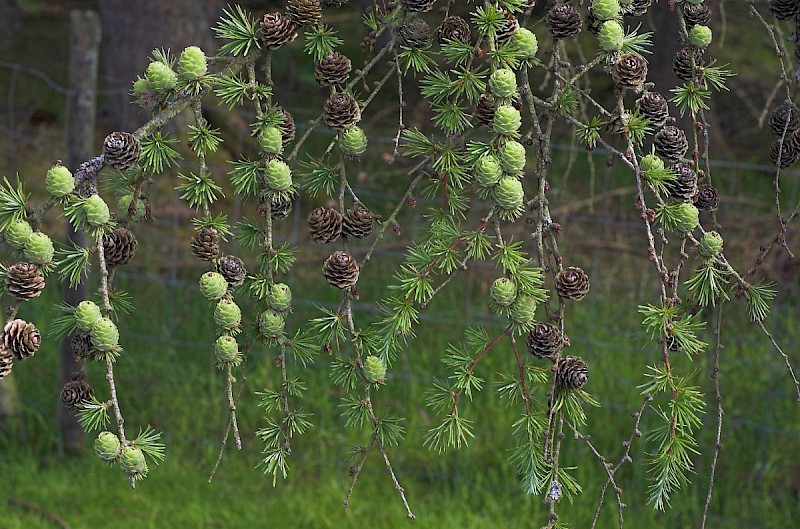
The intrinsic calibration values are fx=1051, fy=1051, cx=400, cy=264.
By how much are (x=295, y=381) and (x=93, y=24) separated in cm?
278

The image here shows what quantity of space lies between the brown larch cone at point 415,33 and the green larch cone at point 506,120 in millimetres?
151

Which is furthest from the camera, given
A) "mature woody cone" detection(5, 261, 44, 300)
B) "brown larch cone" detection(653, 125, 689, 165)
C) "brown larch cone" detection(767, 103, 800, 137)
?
"brown larch cone" detection(767, 103, 800, 137)

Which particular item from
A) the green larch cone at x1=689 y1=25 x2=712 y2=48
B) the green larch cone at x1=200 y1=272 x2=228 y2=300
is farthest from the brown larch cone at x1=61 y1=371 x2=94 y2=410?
the green larch cone at x1=689 y1=25 x2=712 y2=48

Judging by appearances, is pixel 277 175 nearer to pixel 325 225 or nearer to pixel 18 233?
pixel 325 225

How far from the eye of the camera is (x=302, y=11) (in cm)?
108

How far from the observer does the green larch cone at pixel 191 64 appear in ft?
3.38

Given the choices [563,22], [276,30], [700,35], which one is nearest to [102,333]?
[276,30]

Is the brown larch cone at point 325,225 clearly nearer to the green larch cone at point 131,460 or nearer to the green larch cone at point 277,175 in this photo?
the green larch cone at point 277,175

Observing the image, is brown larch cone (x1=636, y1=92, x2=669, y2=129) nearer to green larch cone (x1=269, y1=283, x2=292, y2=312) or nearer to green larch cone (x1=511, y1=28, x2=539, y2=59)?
green larch cone (x1=511, y1=28, x2=539, y2=59)

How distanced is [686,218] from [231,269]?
460 mm

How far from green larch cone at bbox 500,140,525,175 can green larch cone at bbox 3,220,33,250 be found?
1.48ft

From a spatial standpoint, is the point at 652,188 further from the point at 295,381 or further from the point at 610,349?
the point at 610,349

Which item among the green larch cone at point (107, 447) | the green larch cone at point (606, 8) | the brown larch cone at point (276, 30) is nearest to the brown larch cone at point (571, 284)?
the green larch cone at point (606, 8)

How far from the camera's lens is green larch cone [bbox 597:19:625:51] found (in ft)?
3.41
